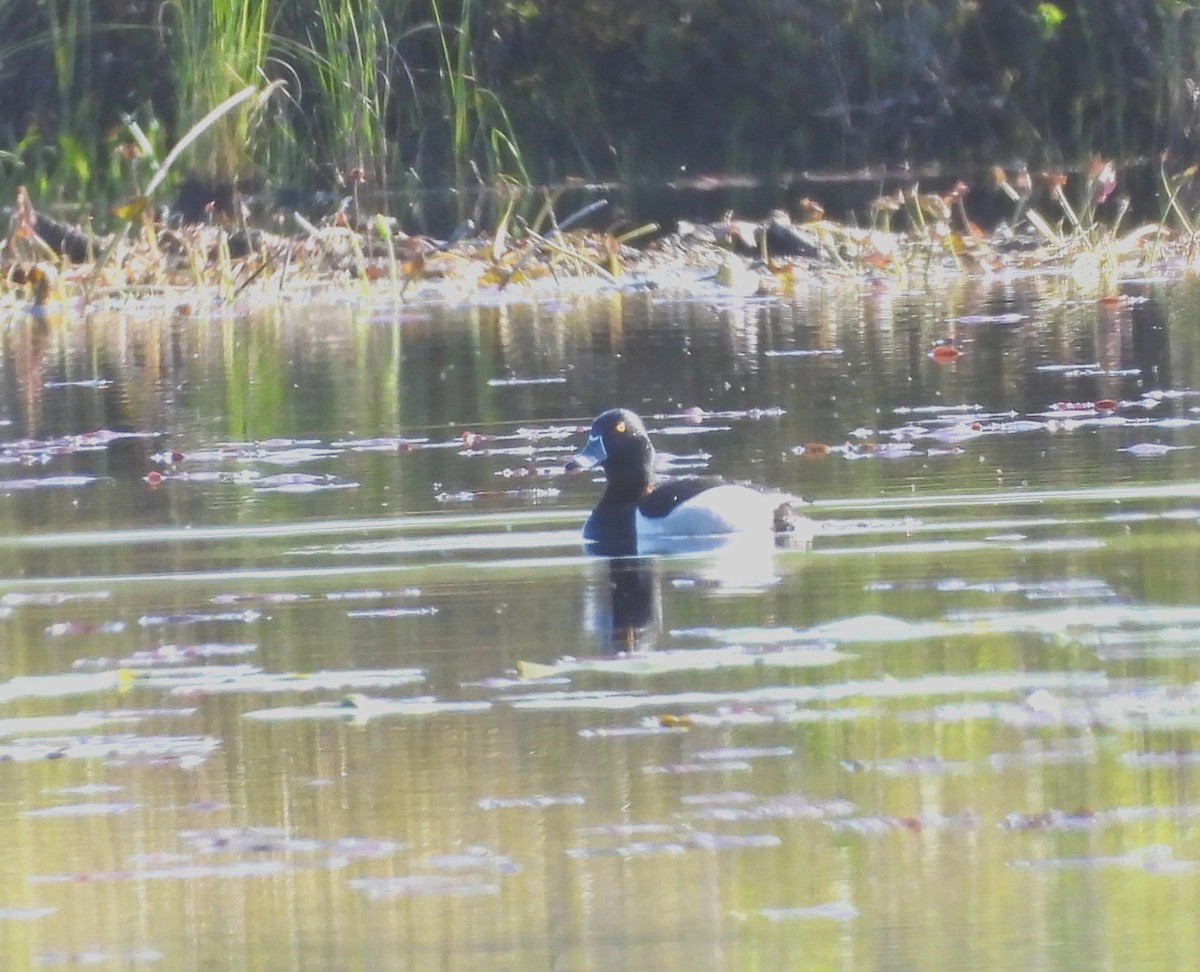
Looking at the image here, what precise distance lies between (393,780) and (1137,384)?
7.28 meters

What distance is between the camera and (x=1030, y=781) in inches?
201

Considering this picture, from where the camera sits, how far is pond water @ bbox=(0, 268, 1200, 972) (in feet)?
14.6

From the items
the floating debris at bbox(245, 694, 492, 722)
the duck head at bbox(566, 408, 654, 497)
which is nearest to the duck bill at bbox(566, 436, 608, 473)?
the duck head at bbox(566, 408, 654, 497)

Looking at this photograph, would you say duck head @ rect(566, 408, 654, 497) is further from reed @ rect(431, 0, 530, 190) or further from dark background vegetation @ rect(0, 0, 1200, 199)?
dark background vegetation @ rect(0, 0, 1200, 199)

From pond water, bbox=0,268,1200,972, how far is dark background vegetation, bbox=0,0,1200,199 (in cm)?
1429

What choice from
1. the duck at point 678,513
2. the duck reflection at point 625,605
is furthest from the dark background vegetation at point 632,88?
the duck reflection at point 625,605

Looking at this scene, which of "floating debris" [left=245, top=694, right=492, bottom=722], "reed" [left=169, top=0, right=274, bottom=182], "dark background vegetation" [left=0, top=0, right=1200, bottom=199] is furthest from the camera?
"dark background vegetation" [left=0, top=0, right=1200, bottom=199]

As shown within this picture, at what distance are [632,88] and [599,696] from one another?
25.6 m

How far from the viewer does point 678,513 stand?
342 inches

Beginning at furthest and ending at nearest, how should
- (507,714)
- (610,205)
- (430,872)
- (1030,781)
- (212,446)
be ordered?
(610,205) → (212,446) → (507,714) → (1030,781) → (430,872)

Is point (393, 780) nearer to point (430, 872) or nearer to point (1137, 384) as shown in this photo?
point (430, 872)

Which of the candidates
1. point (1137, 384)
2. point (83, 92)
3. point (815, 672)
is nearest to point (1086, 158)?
point (83, 92)

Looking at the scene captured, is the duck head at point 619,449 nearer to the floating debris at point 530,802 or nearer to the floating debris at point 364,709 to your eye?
the floating debris at point 364,709

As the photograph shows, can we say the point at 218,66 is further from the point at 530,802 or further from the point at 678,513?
the point at 530,802
